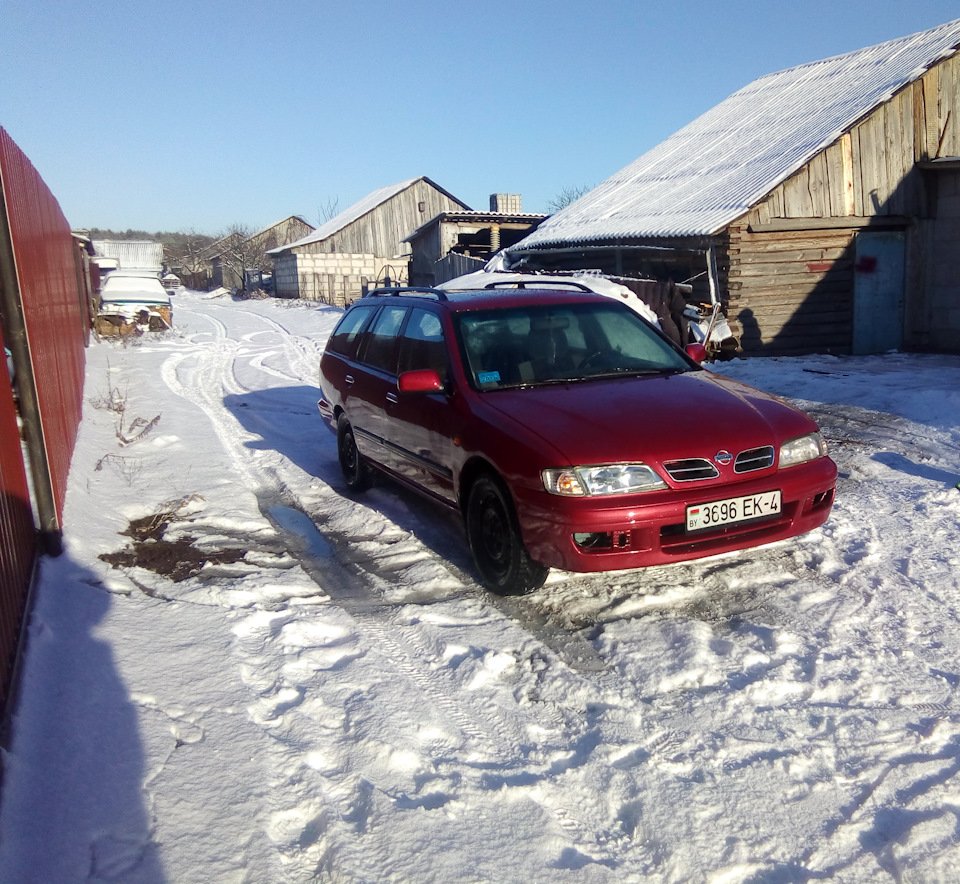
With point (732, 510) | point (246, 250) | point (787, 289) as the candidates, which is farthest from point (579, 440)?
point (246, 250)

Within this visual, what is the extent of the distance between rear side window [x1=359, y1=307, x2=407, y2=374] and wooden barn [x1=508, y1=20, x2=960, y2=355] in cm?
896

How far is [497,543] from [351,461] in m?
2.69

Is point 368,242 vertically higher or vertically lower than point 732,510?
higher

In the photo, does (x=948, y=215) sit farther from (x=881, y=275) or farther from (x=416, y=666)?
(x=416, y=666)

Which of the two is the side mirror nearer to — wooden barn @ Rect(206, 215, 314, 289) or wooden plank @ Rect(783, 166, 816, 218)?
wooden plank @ Rect(783, 166, 816, 218)

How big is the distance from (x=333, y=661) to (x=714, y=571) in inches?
87.9

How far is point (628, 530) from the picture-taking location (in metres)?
3.91

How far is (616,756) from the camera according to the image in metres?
2.98

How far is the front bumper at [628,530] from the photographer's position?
12.7ft

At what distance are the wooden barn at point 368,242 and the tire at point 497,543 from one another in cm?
3637

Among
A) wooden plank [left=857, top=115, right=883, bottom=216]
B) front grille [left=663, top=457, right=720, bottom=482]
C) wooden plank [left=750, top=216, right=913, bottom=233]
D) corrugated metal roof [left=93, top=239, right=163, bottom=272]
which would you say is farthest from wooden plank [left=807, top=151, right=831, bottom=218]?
corrugated metal roof [left=93, top=239, right=163, bottom=272]

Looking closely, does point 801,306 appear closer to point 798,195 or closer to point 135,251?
point 798,195

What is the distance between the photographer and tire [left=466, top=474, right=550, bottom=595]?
4.28 metres

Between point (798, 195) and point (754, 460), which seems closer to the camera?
point (754, 460)
